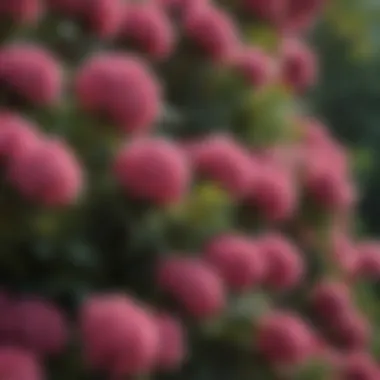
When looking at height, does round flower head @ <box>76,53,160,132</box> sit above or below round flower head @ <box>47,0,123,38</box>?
below

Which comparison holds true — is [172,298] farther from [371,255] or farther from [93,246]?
[371,255]

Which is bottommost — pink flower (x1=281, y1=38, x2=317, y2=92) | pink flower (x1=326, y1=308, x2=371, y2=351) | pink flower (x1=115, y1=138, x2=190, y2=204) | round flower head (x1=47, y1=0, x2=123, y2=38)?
pink flower (x1=115, y1=138, x2=190, y2=204)

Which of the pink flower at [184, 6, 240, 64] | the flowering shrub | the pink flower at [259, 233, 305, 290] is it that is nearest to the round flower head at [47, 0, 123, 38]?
the flowering shrub

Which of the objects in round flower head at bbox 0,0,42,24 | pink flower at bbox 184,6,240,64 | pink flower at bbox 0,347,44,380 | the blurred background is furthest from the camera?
the blurred background

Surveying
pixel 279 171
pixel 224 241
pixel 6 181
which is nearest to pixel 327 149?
pixel 279 171

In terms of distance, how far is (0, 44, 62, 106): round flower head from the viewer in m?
0.73

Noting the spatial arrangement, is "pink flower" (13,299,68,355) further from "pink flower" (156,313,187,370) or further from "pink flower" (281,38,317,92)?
"pink flower" (281,38,317,92)

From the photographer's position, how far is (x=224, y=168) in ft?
2.62

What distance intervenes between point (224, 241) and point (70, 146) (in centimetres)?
14

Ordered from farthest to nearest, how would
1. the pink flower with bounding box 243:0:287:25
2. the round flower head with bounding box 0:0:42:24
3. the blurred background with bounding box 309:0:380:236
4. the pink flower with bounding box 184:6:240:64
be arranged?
1. the blurred background with bounding box 309:0:380:236
2. the pink flower with bounding box 243:0:287:25
3. the pink flower with bounding box 184:6:240:64
4. the round flower head with bounding box 0:0:42:24

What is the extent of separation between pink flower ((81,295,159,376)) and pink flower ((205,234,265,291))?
0.31 feet

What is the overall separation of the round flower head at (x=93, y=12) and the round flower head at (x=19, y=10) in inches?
1.1

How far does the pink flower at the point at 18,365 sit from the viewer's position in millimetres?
655

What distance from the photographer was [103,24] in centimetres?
81
